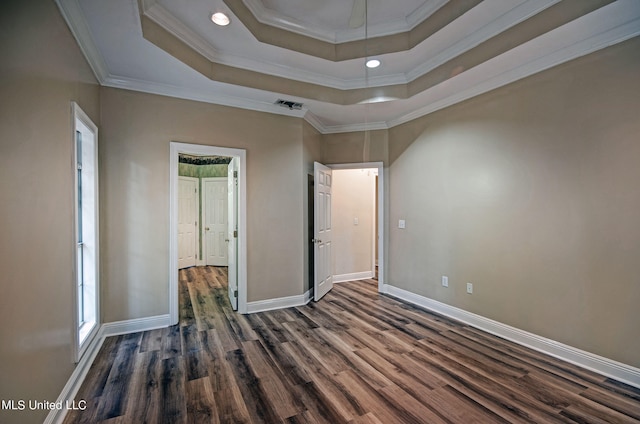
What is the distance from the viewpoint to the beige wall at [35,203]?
139 centimetres

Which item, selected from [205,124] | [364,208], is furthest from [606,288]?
[205,124]

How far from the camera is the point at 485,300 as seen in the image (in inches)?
133

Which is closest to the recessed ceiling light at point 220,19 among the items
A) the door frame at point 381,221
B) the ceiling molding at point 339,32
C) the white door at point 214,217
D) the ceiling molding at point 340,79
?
the ceiling molding at point 339,32

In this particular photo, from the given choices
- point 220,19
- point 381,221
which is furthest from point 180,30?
point 381,221

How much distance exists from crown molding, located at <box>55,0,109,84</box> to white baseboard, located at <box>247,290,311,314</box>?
310 centimetres

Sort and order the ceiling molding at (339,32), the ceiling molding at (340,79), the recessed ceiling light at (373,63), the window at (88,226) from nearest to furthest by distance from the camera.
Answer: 1. the ceiling molding at (340,79)
2. the ceiling molding at (339,32)
3. the window at (88,226)
4. the recessed ceiling light at (373,63)

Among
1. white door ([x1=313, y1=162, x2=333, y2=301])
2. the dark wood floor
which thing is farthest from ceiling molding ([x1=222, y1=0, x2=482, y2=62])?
the dark wood floor

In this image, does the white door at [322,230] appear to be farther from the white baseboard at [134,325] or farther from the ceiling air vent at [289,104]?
the white baseboard at [134,325]

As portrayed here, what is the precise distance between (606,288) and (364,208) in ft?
12.4

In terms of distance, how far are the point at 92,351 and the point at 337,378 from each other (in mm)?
2298

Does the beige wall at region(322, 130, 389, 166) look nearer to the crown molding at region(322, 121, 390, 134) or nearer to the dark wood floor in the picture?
the crown molding at region(322, 121, 390, 134)

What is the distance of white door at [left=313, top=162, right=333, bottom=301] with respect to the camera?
4.40 meters

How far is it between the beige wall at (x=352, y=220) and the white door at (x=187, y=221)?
3.82m

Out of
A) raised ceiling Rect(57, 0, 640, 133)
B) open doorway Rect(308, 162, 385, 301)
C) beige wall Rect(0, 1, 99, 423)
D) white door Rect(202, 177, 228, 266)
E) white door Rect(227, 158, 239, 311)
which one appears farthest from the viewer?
white door Rect(202, 177, 228, 266)
